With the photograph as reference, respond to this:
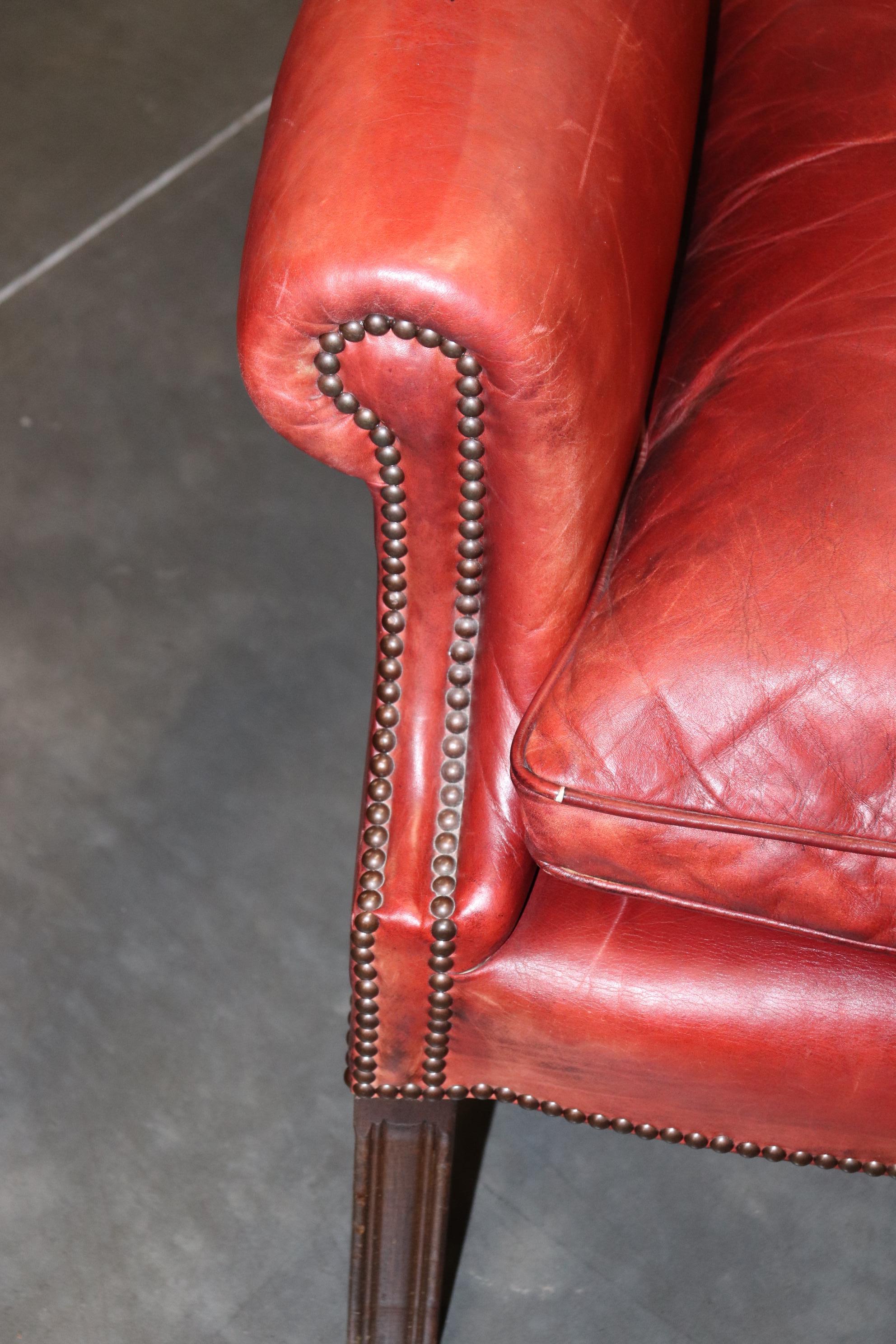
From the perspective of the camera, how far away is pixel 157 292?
151cm

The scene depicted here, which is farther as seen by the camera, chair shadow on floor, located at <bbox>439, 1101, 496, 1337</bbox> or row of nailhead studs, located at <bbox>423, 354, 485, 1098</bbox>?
chair shadow on floor, located at <bbox>439, 1101, 496, 1337</bbox>

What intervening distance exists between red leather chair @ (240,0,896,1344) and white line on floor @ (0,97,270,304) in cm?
97

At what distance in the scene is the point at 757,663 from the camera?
23.5 inches

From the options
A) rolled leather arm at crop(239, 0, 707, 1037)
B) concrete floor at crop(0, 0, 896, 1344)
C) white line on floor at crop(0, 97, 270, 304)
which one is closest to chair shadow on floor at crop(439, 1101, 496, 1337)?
concrete floor at crop(0, 0, 896, 1344)

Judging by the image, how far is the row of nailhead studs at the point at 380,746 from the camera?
0.59 meters

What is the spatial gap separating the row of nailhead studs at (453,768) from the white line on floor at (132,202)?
1.04 meters

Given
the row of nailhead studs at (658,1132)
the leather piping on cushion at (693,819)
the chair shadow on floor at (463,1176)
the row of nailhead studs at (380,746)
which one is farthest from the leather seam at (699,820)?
the chair shadow on floor at (463,1176)

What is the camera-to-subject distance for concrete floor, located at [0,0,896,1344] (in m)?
0.92

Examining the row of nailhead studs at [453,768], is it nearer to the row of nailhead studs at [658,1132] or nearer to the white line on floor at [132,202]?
the row of nailhead studs at [658,1132]

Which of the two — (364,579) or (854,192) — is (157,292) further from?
(854,192)

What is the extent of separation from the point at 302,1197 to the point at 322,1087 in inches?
3.3

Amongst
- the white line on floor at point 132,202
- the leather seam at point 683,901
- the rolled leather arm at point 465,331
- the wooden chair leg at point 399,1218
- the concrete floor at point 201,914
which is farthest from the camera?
the white line on floor at point 132,202

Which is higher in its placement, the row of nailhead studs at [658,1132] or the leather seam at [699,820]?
the leather seam at [699,820]

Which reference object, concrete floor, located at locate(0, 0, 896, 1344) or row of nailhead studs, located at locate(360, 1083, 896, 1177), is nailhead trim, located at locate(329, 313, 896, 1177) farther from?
concrete floor, located at locate(0, 0, 896, 1344)
